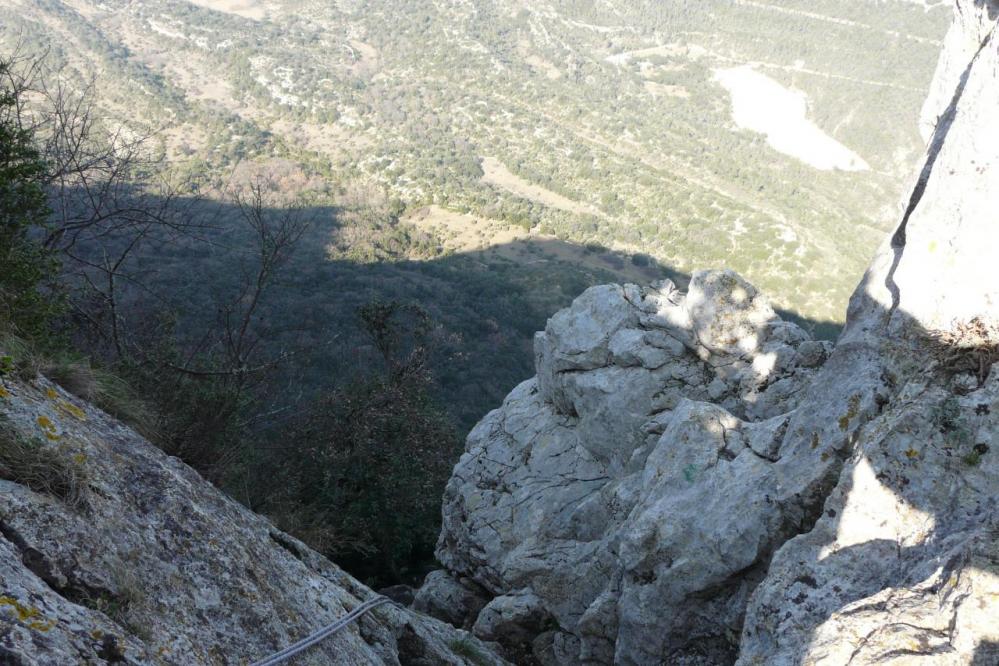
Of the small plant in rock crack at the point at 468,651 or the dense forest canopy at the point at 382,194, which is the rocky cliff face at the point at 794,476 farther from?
the dense forest canopy at the point at 382,194

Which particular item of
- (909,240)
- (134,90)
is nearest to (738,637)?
(909,240)

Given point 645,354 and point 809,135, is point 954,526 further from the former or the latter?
point 809,135

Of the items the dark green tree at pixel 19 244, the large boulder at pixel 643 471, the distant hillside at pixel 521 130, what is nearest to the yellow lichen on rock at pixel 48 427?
the dark green tree at pixel 19 244

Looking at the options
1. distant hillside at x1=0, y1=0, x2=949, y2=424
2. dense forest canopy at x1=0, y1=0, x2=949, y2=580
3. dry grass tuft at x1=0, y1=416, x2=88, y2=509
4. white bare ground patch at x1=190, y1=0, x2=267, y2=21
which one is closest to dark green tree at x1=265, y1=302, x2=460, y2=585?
dense forest canopy at x1=0, y1=0, x2=949, y2=580

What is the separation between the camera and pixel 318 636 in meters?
4.67

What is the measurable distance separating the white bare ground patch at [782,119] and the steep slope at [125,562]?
8086cm

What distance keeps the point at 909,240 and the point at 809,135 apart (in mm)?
82494

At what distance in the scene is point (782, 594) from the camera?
5.65 meters

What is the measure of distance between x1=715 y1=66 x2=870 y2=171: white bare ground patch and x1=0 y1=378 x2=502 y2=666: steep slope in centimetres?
8086

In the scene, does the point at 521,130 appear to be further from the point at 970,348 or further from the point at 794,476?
the point at 970,348

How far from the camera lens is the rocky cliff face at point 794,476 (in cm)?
515

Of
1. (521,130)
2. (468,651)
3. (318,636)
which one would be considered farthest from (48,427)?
(521,130)

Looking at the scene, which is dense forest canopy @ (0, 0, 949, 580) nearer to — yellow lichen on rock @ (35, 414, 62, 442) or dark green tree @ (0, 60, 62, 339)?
dark green tree @ (0, 60, 62, 339)

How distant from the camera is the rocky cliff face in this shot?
16.9ft
